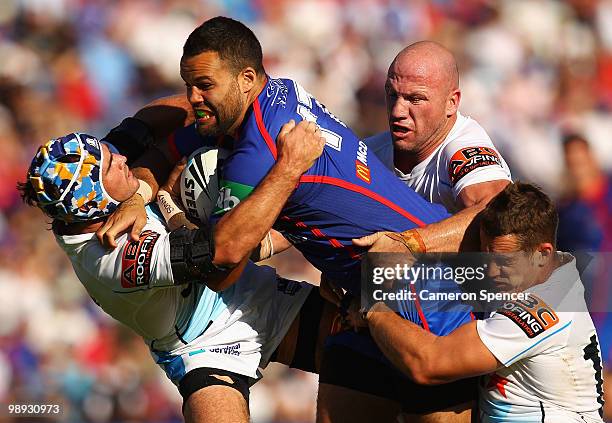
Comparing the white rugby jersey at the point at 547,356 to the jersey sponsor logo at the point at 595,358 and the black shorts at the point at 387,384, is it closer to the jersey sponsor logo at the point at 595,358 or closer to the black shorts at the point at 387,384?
the jersey sponsor logo at the point at 595,358

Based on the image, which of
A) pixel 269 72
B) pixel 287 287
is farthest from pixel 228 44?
pixel 269 72

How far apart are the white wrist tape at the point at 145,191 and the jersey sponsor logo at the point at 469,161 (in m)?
1.62

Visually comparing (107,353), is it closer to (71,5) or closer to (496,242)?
(71,5)

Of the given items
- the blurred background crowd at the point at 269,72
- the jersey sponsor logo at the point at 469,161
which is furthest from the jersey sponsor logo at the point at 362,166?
the blurred background crowd at the point at 269,72

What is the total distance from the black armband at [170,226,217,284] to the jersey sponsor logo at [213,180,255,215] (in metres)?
0.14

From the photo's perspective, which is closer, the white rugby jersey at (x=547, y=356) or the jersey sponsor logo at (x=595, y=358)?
the white rugby jersey at (x=547, y=356)

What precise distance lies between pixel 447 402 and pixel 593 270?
2.73 meters

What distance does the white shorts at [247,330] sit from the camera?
532 centimetres

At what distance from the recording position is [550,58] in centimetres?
959

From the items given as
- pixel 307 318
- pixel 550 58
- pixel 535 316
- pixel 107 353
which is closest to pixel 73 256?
pixel 307 318

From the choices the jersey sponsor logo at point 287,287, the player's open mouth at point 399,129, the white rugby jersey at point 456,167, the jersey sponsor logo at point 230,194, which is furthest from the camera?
the jersey sponsor logo at point 287,287

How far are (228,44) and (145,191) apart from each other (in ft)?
3.34

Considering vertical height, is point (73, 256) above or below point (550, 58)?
below

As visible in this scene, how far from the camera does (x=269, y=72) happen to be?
9.53 metres
